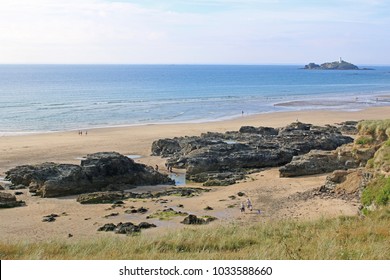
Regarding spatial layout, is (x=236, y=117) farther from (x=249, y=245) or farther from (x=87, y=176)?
(x=249, y=245)

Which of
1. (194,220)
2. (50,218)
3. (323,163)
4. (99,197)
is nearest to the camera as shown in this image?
(194,220)

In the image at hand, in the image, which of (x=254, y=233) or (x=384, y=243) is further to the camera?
(x=254, y=233)

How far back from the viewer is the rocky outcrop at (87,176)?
27.9m

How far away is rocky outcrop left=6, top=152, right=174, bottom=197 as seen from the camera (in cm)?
2794

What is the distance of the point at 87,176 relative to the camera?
29.2m

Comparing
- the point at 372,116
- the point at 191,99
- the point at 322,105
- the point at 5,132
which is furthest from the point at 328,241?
the point at 191,99

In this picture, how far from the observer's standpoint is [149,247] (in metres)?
9.80

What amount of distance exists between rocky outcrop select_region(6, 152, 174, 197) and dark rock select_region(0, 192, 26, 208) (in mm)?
2042

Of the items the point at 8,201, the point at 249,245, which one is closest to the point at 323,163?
the point at 8,201

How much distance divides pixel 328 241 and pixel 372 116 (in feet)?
195

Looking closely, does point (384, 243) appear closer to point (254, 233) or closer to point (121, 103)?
point (254, 233)

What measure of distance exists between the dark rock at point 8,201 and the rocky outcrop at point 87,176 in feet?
6.70

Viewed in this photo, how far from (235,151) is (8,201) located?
684 inches

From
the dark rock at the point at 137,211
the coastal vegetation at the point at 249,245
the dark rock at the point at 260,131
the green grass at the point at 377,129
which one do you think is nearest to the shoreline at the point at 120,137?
the dark rock at the point at 260,131
